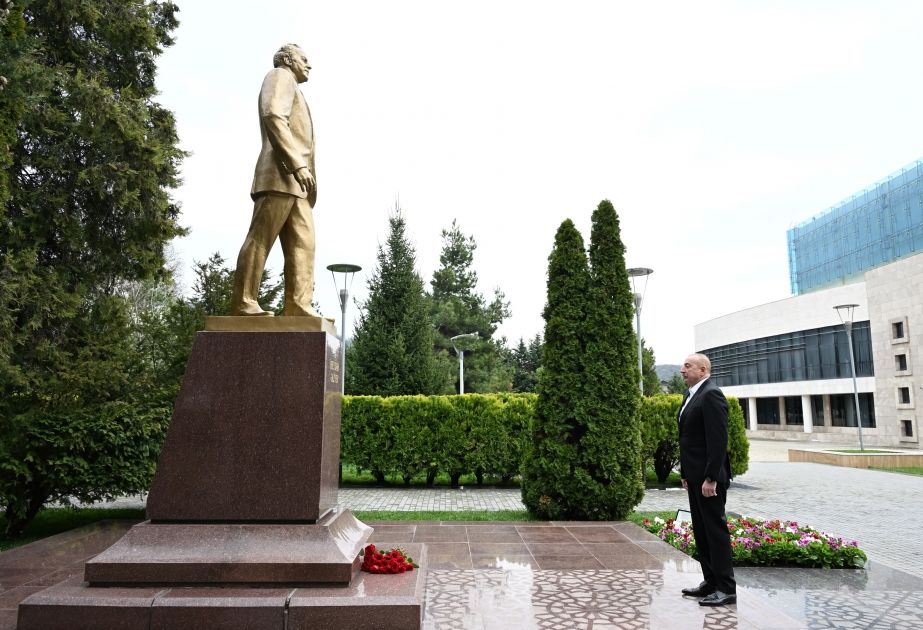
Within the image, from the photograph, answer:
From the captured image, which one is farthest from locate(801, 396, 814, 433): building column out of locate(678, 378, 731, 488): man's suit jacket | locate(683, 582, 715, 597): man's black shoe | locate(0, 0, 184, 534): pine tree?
locate(678, 378, 731, 488): man's suit jacket

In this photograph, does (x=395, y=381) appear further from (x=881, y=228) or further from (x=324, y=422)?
(x=881, y=228)

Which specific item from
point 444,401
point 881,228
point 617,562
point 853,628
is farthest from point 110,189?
point 881,228

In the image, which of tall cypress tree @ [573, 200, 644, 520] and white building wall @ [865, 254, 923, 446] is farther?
white building wall @ [865, 254, 923, 446]

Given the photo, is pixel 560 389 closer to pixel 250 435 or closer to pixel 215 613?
pixel 250 435

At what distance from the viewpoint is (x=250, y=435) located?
4707 mm

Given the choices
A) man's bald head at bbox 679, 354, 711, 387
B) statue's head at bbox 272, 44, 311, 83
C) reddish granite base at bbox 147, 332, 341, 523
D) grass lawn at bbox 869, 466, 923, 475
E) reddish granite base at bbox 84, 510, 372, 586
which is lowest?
grass lawn at bbox 869, 466, 923, 475

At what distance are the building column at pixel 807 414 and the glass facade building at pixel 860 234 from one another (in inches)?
450

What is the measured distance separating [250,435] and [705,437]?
332 cm

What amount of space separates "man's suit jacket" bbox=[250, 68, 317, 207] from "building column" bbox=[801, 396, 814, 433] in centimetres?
4618

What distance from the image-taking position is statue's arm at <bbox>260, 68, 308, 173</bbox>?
508 centimetres

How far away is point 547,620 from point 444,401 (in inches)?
432

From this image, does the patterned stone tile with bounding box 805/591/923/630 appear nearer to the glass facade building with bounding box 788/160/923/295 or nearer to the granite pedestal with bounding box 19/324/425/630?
the granite pedestal with bounding box 19/324/425/630

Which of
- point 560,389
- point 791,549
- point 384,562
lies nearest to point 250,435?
point 384,562

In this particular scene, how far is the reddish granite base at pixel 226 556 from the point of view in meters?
4.21
